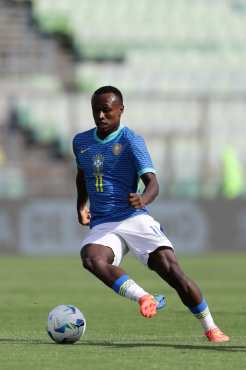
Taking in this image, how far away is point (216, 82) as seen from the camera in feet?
88.5

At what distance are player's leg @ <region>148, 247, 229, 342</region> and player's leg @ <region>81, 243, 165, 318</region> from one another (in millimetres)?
196

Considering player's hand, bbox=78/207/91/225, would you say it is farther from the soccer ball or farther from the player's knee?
the soccer ball

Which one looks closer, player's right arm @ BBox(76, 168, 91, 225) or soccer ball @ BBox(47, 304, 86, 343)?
soccer ball @ BBox(47, 304, 86, 343)

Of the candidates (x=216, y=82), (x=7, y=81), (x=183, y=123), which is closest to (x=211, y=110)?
(x=183, y=123)

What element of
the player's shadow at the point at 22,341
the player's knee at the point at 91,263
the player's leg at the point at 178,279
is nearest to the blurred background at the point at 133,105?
the player's shadow at the point at 22,341

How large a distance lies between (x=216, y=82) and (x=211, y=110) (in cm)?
338

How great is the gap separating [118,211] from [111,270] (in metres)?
0.48

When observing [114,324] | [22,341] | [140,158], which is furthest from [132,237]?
[114,324]

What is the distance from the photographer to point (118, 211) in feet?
24.5

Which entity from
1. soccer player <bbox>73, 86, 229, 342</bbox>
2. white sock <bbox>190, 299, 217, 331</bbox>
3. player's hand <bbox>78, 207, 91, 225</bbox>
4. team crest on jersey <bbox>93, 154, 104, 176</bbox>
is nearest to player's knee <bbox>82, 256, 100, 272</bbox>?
soccer player <bbox>73, 86, 229, 342</bbox>

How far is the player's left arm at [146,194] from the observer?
6.87 metres

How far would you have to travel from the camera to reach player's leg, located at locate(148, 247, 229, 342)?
7285 millimetres

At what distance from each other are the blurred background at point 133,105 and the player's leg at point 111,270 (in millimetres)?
13013

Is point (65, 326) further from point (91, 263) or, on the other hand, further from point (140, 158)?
point (140, 158)
